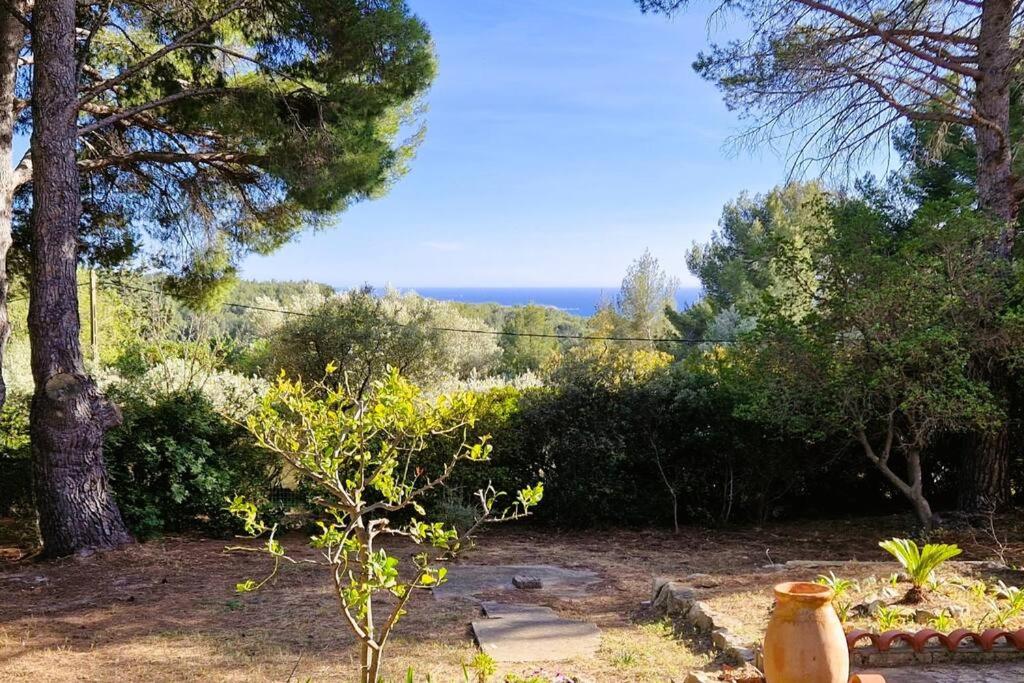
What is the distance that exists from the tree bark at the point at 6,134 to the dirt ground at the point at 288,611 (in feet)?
7.61

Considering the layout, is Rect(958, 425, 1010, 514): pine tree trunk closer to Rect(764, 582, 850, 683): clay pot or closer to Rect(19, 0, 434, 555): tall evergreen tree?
Rect(764, 582, 850, 683): clay pot

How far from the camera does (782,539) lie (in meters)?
7.80

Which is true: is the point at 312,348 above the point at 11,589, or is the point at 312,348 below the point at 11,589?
above

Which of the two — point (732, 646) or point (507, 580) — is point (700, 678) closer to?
point (732, 646)

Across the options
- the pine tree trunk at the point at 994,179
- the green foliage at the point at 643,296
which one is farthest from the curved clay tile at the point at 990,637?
the green foliage at the point at 643,296

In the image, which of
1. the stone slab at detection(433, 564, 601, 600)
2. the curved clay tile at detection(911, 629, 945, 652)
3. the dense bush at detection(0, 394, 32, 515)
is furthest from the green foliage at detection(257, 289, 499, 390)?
the curved clay tile at detection(911, 629, 945, 652)

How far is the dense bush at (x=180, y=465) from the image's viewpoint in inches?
289

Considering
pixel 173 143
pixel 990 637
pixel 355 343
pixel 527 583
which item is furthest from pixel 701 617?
pixel 355 343

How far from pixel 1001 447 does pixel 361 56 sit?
26.0ft

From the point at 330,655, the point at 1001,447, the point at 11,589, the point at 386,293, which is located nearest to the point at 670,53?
the point at 1001,447

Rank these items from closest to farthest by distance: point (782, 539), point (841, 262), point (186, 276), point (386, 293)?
point (841, 262), point (782, 539), point (186, 276), point (386, 293)

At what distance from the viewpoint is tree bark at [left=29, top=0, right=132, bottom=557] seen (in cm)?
640

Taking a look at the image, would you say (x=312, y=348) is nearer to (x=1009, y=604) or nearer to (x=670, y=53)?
(x=670, y=53)

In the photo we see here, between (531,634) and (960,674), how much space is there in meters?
2.18
